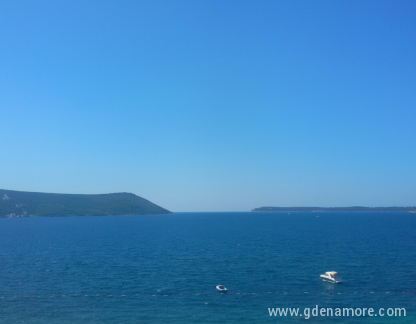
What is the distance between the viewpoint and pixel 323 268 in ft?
202

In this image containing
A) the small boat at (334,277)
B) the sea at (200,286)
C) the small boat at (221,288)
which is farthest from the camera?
the small boat at (334,277)

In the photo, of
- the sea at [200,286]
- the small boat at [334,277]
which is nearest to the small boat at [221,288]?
the sea at [200,286]

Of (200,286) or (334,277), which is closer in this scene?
(200,286)

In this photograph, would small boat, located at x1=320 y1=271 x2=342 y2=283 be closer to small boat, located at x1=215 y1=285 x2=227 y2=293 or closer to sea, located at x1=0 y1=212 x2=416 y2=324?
sea, located at x1=0 y1=212 x2=416 y2=324

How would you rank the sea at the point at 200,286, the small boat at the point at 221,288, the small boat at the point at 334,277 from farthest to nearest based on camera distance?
the small boat at the point at 334,277, the small boat at the point at 221,288, the sea at the point at 200,286

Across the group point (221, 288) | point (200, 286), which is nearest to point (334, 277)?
point (221, 288)

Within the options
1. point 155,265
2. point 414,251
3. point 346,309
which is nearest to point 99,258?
point 155,265

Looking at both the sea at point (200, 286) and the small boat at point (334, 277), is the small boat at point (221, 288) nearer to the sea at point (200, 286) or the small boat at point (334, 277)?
the sea at point (200, 286)

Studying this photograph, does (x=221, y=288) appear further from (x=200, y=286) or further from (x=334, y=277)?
(x=334, y=277)

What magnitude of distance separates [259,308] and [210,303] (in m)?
6.30

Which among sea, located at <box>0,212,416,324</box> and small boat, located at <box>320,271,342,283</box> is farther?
small boat, located at <box>320,271,342,283</box>

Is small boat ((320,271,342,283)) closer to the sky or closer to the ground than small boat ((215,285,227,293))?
closer to the sky

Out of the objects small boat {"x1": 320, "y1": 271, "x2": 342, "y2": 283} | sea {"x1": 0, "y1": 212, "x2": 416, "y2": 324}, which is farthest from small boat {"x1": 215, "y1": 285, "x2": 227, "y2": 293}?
small boat {"x1": 320, "y1": 271, "x2": 342, "y2": 283}

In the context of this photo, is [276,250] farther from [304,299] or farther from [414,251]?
[304,299]
